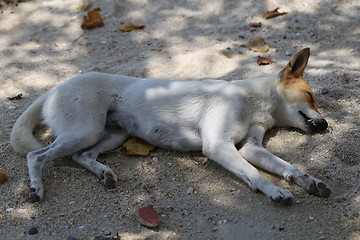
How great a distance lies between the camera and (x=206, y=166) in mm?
3689

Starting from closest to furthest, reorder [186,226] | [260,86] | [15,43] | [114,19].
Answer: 1. [186,226]
2. [260,86]
3. [15,43]
4. [114,19]

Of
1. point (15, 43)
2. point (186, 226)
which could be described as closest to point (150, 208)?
point (186, 226)

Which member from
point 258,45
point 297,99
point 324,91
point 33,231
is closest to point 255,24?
point 258,45

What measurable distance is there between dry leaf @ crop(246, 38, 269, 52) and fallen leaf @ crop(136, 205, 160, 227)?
10.0 feet

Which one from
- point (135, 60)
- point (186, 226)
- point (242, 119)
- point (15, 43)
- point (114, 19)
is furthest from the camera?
point (114, 19)

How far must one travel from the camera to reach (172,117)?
389 cm

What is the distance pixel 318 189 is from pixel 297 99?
41.4 inches

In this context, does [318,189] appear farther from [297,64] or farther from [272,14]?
[272,14]

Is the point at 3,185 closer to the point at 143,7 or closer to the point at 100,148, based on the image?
the point at 100,148

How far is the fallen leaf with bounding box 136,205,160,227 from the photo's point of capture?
298 cm

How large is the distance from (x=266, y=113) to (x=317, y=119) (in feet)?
1.39

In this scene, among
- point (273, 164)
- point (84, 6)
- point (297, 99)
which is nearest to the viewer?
point (273, 164)

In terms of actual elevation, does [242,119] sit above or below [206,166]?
above

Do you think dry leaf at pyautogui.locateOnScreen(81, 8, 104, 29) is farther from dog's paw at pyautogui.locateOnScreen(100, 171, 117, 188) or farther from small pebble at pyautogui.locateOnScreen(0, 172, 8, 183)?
dog's paw at pyautogui.locateOnScreen(100, 171, 117, 188)
